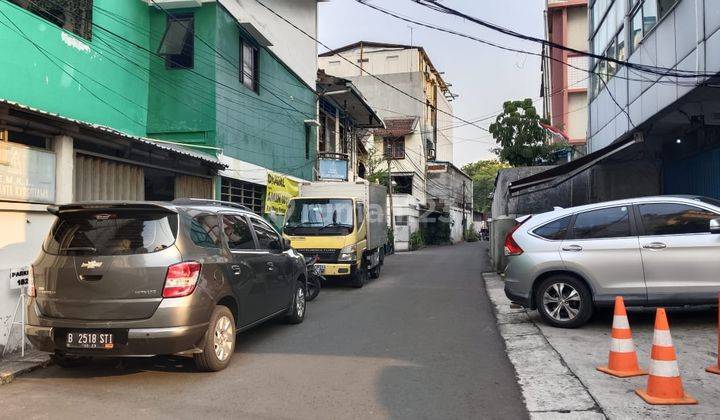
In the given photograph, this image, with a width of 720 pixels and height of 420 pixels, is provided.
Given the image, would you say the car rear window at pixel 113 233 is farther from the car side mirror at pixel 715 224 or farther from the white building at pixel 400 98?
the white building at pixel 400 98

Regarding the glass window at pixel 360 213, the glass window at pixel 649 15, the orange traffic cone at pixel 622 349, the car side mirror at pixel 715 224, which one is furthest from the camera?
the glass window at pixel 360 213

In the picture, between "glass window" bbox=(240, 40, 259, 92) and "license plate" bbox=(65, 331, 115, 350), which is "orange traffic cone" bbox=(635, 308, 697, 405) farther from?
"glass window" bbox=(240, 40, 259, 92)

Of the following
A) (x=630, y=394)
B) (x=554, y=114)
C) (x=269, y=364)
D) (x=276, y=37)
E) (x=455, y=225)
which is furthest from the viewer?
(x=455, y=225)

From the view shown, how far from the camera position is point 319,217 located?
12.9 m

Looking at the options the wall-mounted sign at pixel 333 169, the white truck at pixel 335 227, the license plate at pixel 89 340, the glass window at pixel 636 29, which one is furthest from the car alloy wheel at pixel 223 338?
the wall-mounted sign at pixel 333 169

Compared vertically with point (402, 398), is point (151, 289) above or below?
above

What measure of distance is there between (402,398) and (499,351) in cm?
219

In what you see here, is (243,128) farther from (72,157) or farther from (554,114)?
(554,114)

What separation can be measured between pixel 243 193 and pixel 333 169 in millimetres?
5413

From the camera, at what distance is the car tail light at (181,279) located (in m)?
5.12

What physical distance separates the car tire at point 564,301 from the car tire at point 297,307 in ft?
11.7

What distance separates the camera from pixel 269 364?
235 inches

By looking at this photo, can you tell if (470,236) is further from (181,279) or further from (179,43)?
(181,279)

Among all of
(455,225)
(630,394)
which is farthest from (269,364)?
(455,225)
